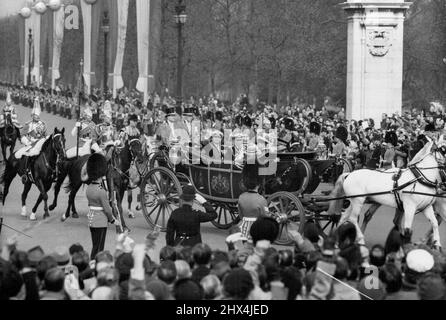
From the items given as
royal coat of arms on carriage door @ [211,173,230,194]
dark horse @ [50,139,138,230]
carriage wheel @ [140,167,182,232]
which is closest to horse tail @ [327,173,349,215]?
royal coat of arms on carriage door @ [211,173,230,194]

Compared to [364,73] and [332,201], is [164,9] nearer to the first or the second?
[364,73]

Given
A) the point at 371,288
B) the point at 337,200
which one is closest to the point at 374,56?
the point at 337,200

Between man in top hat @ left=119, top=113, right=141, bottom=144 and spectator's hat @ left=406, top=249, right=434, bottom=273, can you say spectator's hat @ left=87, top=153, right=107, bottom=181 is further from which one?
man in top hat @ left=119, top=113, right=141, bottom=144

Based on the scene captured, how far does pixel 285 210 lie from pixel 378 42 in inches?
610

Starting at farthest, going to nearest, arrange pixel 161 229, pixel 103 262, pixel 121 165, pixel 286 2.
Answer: pixel 286 2 < pixel 121 165 < pixel 161 229 < pixel 103 262

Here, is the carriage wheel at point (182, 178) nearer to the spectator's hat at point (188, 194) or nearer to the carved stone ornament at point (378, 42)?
the spectator's hat at point (188, 194)

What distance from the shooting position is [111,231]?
53.9 ft

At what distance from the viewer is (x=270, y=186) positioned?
14.9 meters

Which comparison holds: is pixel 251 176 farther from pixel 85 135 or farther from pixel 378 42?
pixel 378 42

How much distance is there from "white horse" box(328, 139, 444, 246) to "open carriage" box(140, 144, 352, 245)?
1.15 ft

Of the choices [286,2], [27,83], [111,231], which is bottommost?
[111,231]

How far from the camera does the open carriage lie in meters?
14.5

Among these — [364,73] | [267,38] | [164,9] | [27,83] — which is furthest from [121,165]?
[164,9]

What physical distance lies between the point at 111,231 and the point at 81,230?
492mm
